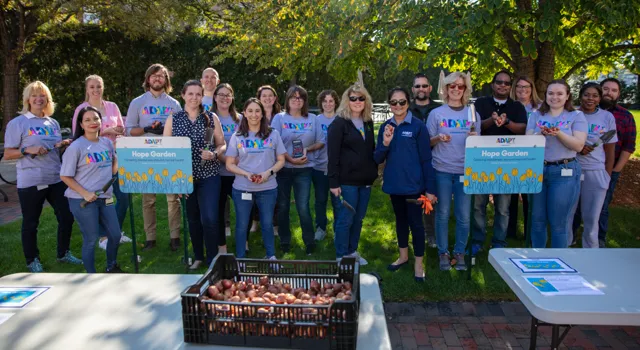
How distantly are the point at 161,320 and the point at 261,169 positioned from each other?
9.10 feet

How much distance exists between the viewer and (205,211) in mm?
4914

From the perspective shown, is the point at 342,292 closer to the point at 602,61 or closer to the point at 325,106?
the point at 325,106

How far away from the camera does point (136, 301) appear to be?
240 cm

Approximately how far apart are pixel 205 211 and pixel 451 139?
268cm

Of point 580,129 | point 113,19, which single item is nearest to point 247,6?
point 113,19

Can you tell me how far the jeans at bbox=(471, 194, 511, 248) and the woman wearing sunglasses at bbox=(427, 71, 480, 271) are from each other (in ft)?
1.56

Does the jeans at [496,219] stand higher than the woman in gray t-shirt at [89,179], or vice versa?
the woman in gray t-shirt at [89,179]

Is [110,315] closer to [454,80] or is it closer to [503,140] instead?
[503,140]

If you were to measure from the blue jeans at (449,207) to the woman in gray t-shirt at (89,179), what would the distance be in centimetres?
331

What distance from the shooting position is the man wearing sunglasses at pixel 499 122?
5039 millimetres

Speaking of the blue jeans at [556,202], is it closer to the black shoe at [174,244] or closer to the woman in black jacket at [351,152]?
the woman in black jacket at [351,152]

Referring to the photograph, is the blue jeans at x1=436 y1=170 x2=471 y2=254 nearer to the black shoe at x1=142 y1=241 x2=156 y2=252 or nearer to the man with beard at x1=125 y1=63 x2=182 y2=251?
the man with beard at x1=125 y1=63 x2=182 y2=251

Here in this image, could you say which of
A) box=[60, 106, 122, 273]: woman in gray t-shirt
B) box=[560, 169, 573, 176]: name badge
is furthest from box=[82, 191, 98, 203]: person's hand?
box=[560, 169, 573, 176]: name badge

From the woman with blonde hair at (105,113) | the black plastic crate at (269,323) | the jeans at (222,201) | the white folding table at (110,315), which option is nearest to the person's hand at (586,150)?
the white folding table at (110,315)
